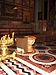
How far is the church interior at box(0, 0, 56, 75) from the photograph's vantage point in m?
1.22

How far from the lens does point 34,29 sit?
351cm

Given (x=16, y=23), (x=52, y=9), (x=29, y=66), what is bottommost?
(x=29, y=66)

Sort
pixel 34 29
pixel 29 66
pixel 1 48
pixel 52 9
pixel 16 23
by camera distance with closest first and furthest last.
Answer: pixel 29 66 < pixel 1 48 < pixel 16 23 < pixel 34 29 < pixel 52 9

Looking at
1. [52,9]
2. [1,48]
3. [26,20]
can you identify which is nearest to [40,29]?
[26,20]

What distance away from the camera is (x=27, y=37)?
5.77 feet

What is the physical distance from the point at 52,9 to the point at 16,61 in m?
2.92

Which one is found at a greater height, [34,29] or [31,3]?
[31,3]

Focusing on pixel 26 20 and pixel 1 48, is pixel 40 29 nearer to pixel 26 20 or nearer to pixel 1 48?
pixel 26 20

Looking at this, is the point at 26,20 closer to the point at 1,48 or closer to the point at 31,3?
the point at 31,3

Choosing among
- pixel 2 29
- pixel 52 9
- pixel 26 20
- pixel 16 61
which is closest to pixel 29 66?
pixel 16 61

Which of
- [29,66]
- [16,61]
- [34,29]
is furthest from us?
[34,29]

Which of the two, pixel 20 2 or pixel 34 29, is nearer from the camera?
pixel 20 2

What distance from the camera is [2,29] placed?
2.87m

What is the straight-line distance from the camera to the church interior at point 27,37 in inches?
48.0
